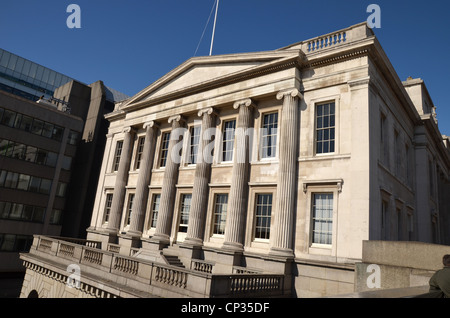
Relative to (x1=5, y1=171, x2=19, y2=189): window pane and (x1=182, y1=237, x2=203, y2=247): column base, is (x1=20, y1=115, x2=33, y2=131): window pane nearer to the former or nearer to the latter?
(x1=5, y1=171, x2=19, y2=189): window pane

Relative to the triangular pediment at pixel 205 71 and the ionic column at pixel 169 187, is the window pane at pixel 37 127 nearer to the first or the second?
the triangular pediment at pixel 205 71

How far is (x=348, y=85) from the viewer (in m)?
15.9

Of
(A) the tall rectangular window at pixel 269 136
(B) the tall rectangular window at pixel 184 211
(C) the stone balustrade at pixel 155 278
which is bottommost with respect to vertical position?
(C) the stone balustrade at pixel 155 278

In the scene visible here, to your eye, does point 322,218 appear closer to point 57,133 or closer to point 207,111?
point 207,111

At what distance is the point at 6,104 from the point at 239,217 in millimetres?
27309

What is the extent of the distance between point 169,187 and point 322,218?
1052 cm

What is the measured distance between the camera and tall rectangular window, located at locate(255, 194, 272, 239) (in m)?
16.8

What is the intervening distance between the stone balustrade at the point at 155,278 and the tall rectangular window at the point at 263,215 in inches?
117

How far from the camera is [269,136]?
1827 centimetres

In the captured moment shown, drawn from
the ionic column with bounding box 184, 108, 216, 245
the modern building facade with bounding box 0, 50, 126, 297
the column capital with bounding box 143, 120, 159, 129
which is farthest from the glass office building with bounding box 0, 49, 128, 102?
the ionic column with bounding box 184, 108, 216, 245

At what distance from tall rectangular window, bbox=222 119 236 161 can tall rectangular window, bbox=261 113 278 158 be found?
2220 millimetres

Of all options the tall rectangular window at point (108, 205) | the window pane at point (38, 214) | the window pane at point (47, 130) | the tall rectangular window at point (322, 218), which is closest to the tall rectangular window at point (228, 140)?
the tall rectangular window at point (322, 218)

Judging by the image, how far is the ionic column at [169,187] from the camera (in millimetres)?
20828
